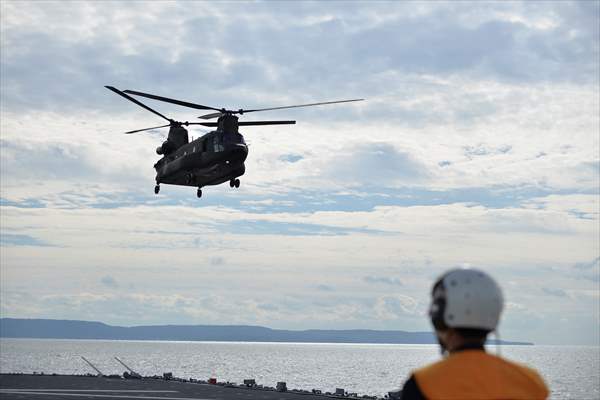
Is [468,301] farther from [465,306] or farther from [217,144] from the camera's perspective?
[217,144]

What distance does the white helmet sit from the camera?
4293 millimetres

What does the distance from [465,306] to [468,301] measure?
0.04 m

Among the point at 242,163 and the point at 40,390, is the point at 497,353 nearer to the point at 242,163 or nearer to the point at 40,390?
the point at 242,163

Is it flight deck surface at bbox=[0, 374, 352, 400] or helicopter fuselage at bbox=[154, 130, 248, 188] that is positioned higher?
helicopter fuselage at bbox=[154, 130, 248, 188]

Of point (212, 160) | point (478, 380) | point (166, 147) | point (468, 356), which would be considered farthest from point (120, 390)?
point (478, 380)

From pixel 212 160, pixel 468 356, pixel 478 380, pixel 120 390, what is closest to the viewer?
pixel 478 380

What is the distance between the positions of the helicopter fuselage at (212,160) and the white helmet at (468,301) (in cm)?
3855

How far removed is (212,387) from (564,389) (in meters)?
124

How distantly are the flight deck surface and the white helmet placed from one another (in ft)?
174

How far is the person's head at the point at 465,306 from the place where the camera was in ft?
14.1

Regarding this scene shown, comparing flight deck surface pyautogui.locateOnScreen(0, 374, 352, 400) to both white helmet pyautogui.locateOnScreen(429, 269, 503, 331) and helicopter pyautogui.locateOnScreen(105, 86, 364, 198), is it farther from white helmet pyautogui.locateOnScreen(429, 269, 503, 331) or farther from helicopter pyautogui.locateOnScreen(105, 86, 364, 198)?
white helmet pyautogui.locateOnScreen(429, 269, 503, 331)

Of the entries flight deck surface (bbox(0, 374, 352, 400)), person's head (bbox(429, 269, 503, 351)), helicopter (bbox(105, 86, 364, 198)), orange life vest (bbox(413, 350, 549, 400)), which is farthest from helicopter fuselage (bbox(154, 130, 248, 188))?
orange life vest (bbox(413, 350, 549, 400))

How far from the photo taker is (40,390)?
6181 centimetres

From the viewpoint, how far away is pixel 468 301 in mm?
4277
